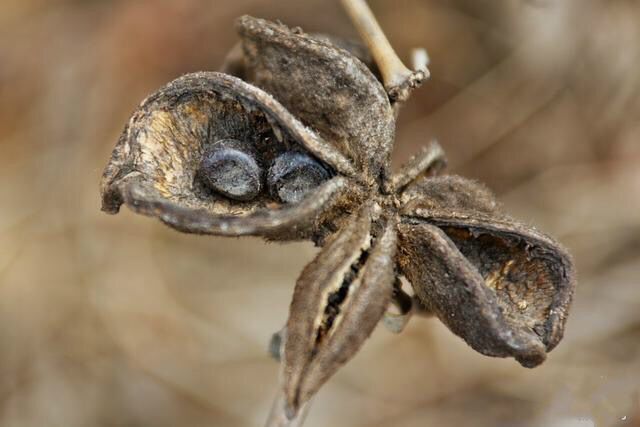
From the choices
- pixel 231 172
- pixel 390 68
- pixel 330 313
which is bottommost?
pixel 330 313

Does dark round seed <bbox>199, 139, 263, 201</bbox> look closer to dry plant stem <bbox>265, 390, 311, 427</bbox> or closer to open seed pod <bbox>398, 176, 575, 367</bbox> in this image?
open seed pod <bbox>398, 176, 575, 367</bbox>

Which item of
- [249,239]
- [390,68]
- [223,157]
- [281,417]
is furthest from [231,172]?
[249,239]

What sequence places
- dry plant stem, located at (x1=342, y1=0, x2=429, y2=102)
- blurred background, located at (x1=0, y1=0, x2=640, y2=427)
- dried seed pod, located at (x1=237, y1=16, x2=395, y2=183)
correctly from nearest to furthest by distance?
dried seed pod, located at (x1=237, y1=16, x2=395, y2=183)
dry plant stem, located at (x1=342, y1=0, x2=429, y2=102)
blurred background, located at (x1=0, y1=0, x2=640, y2=427)

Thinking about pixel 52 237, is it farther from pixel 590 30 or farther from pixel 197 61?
pixel 590 30

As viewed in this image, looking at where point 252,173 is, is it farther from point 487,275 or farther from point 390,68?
point 487,275

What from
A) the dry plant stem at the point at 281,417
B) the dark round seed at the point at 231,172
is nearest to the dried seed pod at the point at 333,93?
the dark round seed at the point at 231,172

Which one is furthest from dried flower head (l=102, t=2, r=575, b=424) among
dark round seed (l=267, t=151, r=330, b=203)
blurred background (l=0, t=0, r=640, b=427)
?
blurred background (l=0, t=0, r=640, b=427)
